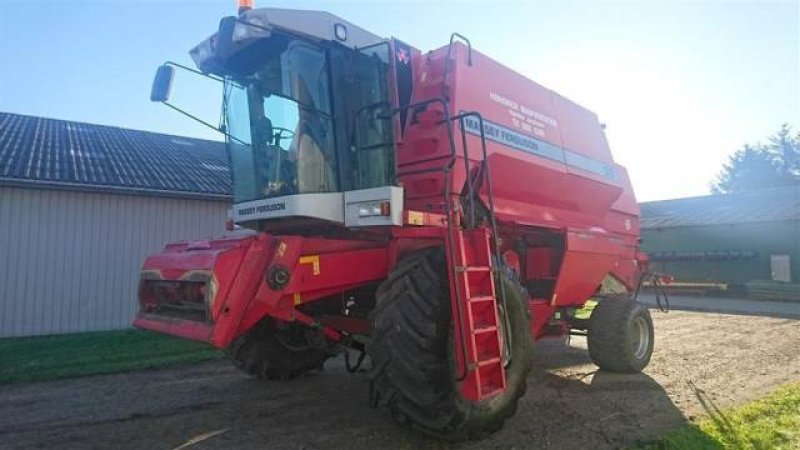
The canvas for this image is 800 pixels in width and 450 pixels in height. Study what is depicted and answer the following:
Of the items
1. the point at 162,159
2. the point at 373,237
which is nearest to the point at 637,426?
the point at 373,237

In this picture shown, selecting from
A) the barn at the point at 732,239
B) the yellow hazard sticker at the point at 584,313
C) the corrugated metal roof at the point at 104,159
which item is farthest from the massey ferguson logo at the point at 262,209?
the barn at the point at 732,239

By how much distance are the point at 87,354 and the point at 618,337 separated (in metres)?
7.57

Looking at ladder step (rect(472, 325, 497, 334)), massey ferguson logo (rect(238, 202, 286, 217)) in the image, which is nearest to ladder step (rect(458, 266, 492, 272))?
ladder step (rect(472, 325, 497, 334))

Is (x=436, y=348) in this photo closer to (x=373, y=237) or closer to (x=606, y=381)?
(x=373, y=237)

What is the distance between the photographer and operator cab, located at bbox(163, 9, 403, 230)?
4797 millimetres

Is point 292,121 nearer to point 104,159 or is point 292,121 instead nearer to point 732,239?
point 104,159

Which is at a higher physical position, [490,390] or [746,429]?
[490,390]

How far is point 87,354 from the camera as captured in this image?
880cm

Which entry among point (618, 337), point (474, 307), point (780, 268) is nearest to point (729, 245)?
point (780, 268)

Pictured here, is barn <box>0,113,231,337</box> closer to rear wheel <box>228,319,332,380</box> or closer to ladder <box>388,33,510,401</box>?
rear wheel <box>228,319,332,380</box>

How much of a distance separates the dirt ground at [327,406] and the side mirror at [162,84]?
9.12 feet

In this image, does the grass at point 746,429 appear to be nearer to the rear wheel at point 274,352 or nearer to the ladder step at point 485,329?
the ladder step at point 485,329

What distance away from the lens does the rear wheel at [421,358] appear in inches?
163

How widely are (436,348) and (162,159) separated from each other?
517 inches
